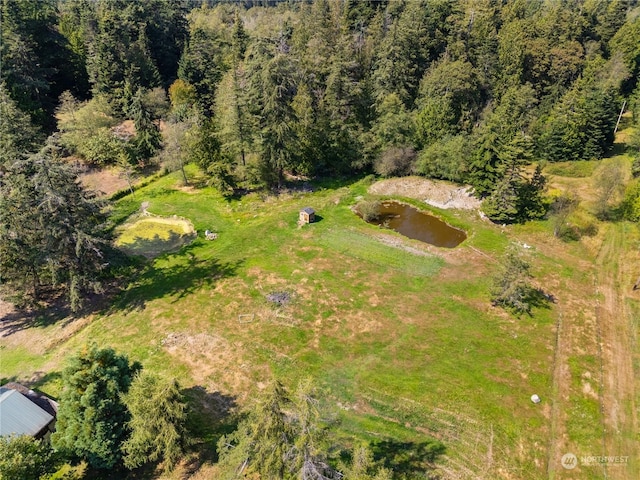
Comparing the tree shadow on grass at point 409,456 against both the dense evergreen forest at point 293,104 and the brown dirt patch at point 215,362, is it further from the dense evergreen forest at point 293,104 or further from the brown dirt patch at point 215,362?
the dense evergreen forest at point 293,104

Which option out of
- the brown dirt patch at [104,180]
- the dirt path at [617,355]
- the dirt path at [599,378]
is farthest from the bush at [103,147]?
the dirt path at [617,355]

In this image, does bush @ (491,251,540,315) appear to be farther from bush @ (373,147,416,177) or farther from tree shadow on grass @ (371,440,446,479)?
bush @ (373,147,416,177)

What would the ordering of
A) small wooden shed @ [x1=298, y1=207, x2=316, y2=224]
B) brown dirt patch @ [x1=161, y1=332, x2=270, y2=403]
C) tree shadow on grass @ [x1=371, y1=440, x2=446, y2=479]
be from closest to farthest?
tree shadow on grass @ [x1=371, y1=440, x2=446, y2=479] < brown dirt patch @ [x1=161, y1=332, x2=270, y2=403] < small wooden shed @ [x1=298, y1=207, x2=316, y2=224]

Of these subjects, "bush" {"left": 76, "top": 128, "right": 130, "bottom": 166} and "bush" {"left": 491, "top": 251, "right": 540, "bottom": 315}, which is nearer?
"bush" {"left": 491, "top": 251, "right": 540, "bottom": 315}

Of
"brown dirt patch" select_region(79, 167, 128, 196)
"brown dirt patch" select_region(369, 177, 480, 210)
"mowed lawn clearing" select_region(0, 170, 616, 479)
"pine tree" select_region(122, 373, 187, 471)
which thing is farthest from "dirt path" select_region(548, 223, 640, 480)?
"brown dirt patch" select_region(79, 167, 128, 196)

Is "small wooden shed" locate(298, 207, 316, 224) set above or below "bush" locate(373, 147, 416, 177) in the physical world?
below

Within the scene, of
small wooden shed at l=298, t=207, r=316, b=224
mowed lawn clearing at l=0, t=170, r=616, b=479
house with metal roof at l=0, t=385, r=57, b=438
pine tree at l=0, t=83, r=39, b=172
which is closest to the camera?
house with metal roof at l=0, t=385, r=57, b=438

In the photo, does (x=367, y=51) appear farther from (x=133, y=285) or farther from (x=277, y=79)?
(x=133, y=285)
